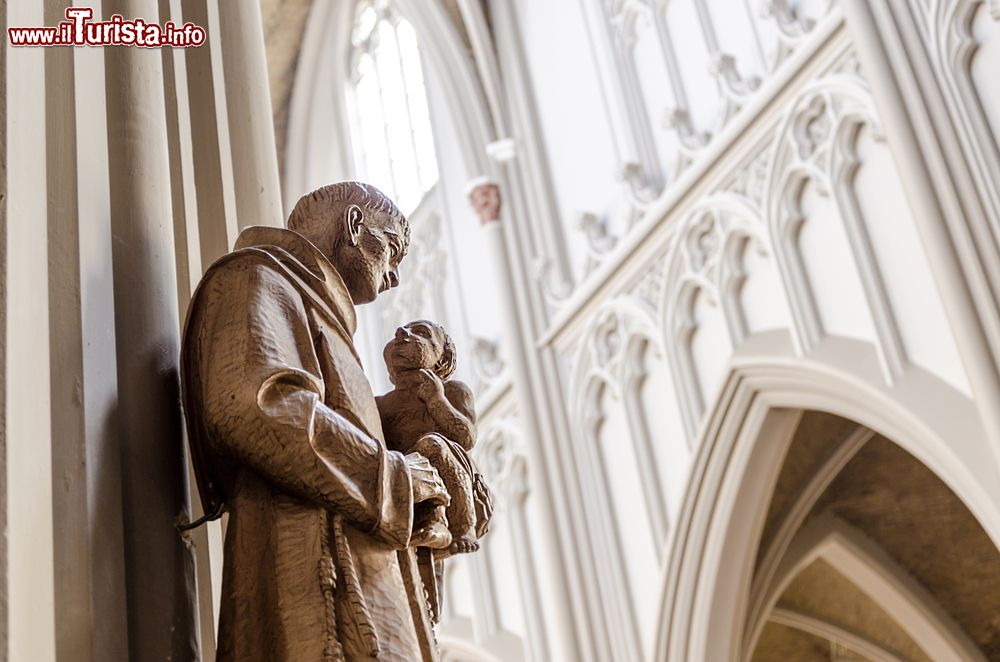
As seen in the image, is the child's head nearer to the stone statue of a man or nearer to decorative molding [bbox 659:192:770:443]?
the stone statue of a man

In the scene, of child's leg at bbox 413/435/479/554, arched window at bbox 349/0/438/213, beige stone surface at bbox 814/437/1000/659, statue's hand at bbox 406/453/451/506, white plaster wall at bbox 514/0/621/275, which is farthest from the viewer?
arched window at bbox 349/0/438/213

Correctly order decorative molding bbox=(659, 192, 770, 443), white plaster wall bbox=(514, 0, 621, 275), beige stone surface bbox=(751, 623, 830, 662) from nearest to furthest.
→ decorative molding bbox=(659, 192, 770, 443), white plaster wall bbox=(514, 0, 621, 275), beige stone surface bbox=(751, 623, 830, 662)

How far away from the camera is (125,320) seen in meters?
1.75

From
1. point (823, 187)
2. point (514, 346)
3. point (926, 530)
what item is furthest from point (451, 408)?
point (926, 530)

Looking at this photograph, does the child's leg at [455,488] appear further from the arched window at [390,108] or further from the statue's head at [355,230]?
the arched window at [390,108]

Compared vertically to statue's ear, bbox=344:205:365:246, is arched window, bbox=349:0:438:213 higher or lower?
higher

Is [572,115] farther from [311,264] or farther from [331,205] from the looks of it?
[311,264]

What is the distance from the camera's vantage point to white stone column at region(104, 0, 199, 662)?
1.61 meters

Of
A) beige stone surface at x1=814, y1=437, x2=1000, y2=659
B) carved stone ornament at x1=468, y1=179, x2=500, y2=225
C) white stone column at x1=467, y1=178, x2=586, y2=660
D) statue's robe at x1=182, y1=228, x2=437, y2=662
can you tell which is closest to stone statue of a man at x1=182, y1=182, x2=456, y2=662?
statue's robe at x1=182, y1=228, x2=437, y2=662

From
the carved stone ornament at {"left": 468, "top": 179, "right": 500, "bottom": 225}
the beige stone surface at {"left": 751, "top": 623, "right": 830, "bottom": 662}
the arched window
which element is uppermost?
the arched window

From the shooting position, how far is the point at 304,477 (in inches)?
58.0

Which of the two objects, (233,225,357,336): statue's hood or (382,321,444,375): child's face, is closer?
(233,225,357,336): statue's hood

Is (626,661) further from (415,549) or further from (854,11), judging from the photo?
(415,549)

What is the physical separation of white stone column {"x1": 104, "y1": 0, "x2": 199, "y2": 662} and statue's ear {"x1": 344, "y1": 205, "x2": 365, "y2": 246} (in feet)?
0.88
